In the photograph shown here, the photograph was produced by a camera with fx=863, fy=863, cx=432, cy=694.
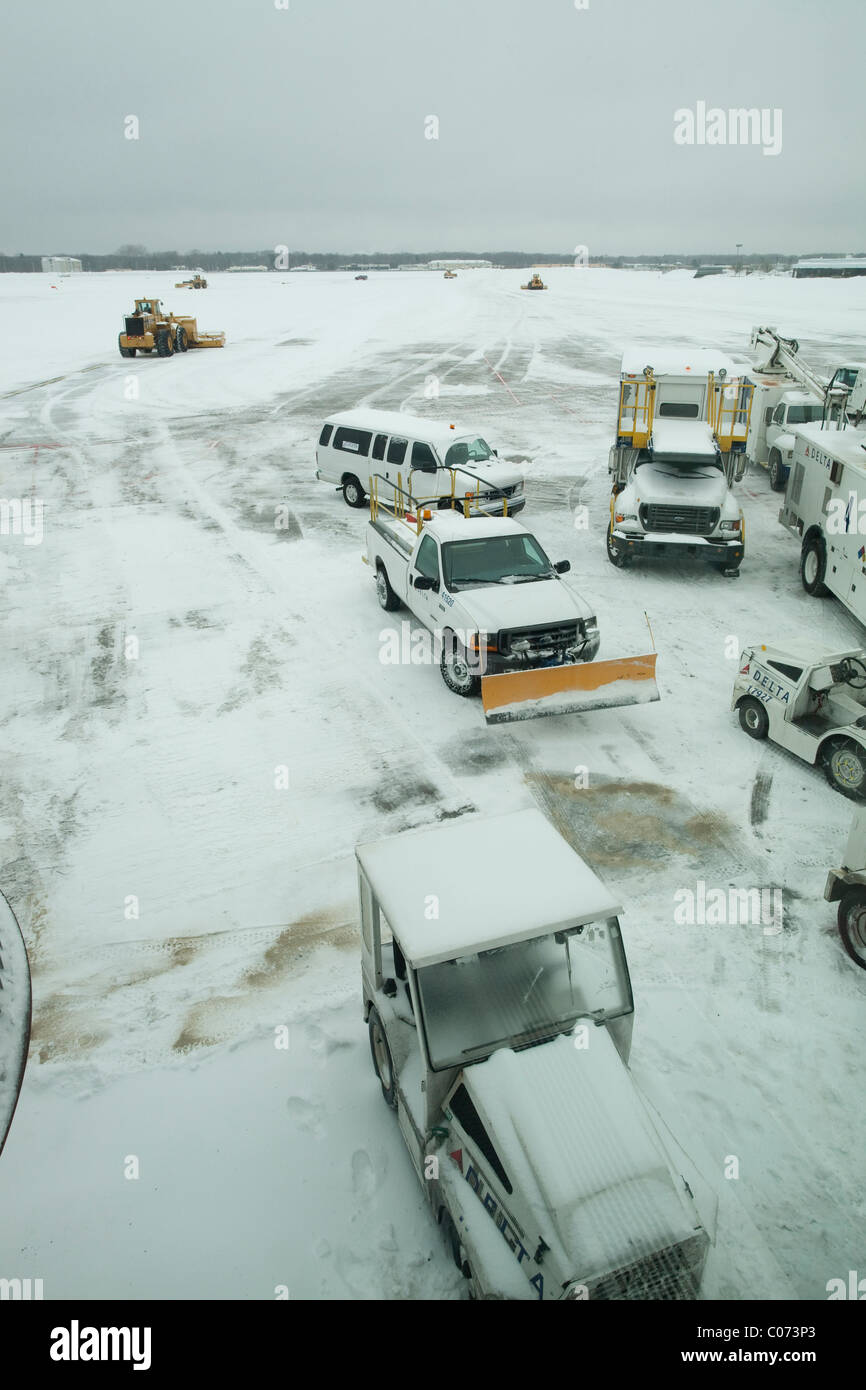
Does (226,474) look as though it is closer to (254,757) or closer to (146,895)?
(254,757)

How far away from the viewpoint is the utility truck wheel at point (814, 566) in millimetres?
13538

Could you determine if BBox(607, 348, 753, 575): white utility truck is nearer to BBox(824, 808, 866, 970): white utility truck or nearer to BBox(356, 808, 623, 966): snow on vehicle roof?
BBox(824, 808, 866, 970): white utility truck

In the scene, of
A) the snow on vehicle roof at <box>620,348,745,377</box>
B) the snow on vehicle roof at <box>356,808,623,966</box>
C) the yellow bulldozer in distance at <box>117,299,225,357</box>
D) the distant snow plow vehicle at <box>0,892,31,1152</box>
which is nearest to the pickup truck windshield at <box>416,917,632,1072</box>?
the snow on vehicle roof at <box>356,808,623,966</box>

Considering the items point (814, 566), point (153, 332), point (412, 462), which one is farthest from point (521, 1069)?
point (153, 332)

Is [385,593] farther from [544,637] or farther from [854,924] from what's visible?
[854,924]

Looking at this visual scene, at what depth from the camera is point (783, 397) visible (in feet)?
68.7

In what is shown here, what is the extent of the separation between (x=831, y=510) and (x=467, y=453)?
7209 mm

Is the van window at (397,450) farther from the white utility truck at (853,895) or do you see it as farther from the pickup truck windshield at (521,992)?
the pickup truck windshield at (521,992)

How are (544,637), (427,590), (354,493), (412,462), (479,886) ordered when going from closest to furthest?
(479,886), (544,637), (427,590), (412,462), (354,493)

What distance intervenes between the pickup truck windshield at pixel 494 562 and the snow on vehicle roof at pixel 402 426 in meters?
6.58

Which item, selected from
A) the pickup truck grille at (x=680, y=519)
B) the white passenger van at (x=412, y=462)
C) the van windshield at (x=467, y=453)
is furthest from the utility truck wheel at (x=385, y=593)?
the pickup truck grille at (x=680, y=519)

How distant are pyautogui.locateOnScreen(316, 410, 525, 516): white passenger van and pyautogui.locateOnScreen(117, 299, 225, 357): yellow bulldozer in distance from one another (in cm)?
2718

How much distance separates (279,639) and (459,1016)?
27.8ft

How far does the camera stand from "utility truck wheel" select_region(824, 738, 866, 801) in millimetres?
8680
